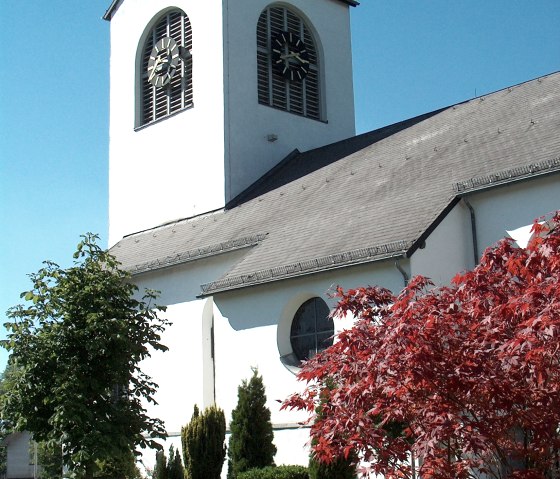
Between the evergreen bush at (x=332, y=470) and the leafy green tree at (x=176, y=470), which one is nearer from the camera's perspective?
the evergreen bush at (x=332, y=470)

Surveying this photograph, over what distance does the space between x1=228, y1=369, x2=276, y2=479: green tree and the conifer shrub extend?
2.21 feet

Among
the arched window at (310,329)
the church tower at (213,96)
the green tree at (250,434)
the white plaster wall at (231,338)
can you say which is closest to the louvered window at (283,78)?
the church tower at (213,96)

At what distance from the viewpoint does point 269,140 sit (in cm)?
2605

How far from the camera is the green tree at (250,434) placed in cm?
1591

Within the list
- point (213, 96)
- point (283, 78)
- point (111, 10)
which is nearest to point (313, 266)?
point (213, 96)

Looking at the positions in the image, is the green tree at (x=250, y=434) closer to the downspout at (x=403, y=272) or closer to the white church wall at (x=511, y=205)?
the downspout at (x=403, y=272)

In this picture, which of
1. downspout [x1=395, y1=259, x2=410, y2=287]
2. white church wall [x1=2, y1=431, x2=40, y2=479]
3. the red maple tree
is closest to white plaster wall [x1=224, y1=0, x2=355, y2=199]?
downspout [x1=395, y1=259, x2=410, y2=287]

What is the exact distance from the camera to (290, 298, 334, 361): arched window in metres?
17.0

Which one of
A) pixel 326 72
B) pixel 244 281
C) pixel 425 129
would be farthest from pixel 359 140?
pixel 244 281

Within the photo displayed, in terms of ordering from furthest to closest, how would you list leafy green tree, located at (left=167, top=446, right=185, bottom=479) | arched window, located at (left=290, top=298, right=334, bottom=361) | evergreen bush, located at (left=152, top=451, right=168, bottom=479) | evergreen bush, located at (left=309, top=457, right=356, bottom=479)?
1. evergreen bush, located at (left=152, top=451, right=168, bottom=479)
2. leafy green tree, located at (left=167, top=446, right=185, bottom=479)
3. arched window, located at (left=290, top=298, right=334, bottom=361)
4. evergreen bush, located at (left=309, top=457, right=356, bottom=479)

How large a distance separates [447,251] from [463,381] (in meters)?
8.42

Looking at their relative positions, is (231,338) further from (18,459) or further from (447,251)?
(18,459)

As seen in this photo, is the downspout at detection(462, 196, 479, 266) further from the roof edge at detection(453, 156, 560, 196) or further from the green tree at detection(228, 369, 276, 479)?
the green tree at detection(228, 369, 276, 479)

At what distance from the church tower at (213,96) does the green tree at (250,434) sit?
908cm
